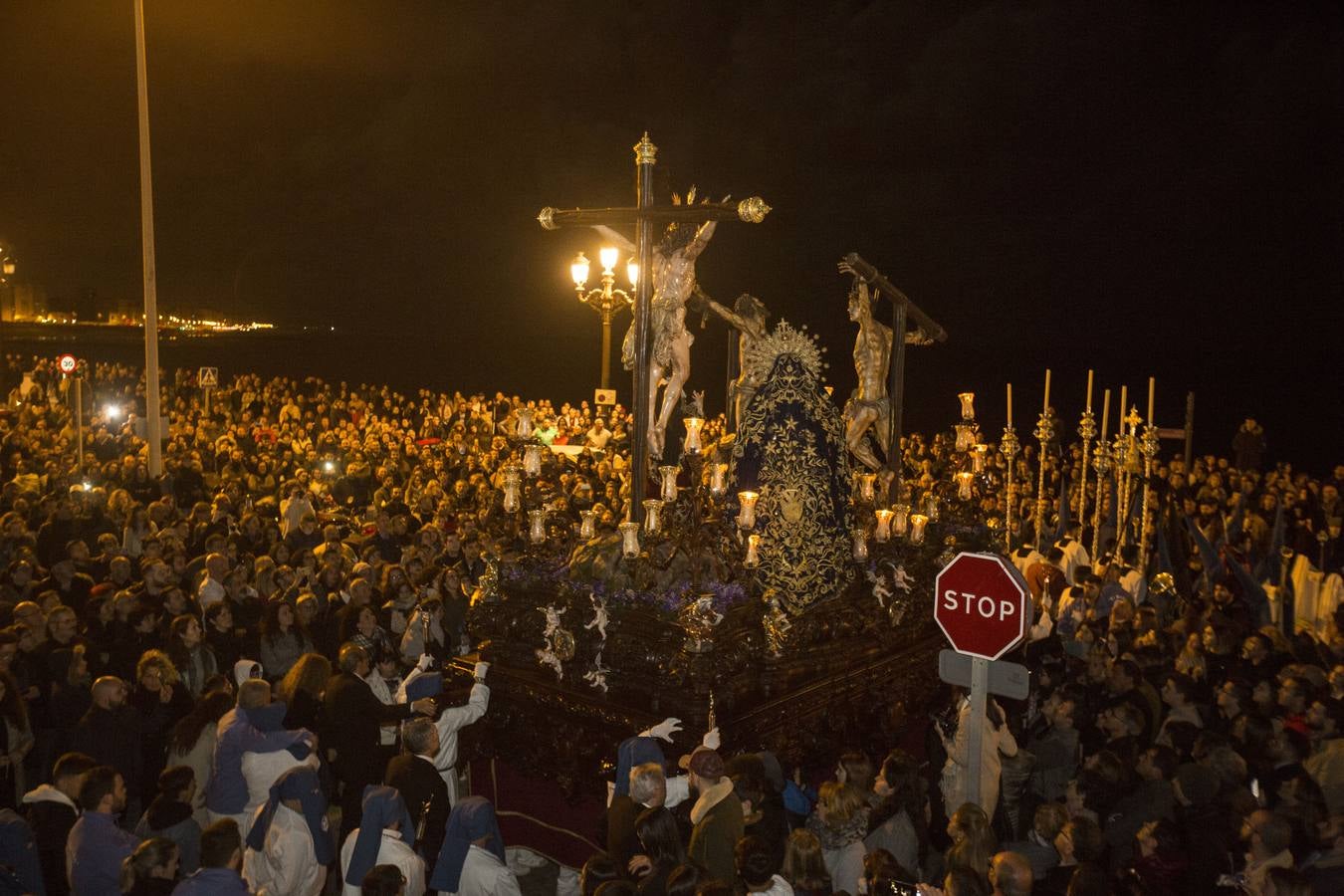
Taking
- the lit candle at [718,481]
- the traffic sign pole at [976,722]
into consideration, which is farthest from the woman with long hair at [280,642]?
the traffic sign pole at [976,722]

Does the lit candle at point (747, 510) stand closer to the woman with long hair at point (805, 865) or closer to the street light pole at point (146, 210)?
the woman with long hair at point (805, 865)

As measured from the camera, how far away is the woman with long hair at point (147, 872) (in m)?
4.65

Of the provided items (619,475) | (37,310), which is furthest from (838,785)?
(37,310)

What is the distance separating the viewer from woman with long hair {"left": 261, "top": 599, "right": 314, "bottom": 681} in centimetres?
827

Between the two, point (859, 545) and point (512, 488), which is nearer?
point (512, 488)

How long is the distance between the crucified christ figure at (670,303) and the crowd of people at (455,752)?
1374 millimetres

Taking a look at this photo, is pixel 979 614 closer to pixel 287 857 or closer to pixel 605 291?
pixel 287 857

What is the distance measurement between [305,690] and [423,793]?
165 cm

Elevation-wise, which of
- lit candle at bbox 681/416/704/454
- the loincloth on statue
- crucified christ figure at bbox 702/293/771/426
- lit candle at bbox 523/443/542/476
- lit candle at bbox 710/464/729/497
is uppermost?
crucified christ figure at bbox 702/293/771/426

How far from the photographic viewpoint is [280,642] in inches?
327

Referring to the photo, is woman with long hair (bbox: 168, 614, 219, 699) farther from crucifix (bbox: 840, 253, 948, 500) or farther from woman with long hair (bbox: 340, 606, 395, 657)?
crucifix (bbox: 840, 253, 948, 500)

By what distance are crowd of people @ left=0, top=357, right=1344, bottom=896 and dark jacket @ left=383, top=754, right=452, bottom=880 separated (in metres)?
0.02

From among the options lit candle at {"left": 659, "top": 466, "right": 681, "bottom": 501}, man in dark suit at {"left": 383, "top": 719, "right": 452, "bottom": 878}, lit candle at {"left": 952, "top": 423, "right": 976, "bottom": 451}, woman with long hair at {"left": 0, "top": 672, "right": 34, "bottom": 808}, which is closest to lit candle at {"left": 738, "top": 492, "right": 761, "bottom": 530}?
lit candle at {"left": 659, "top": 466, "right": 681, "bottom": 501}

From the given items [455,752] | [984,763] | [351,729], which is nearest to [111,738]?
[351,729]
